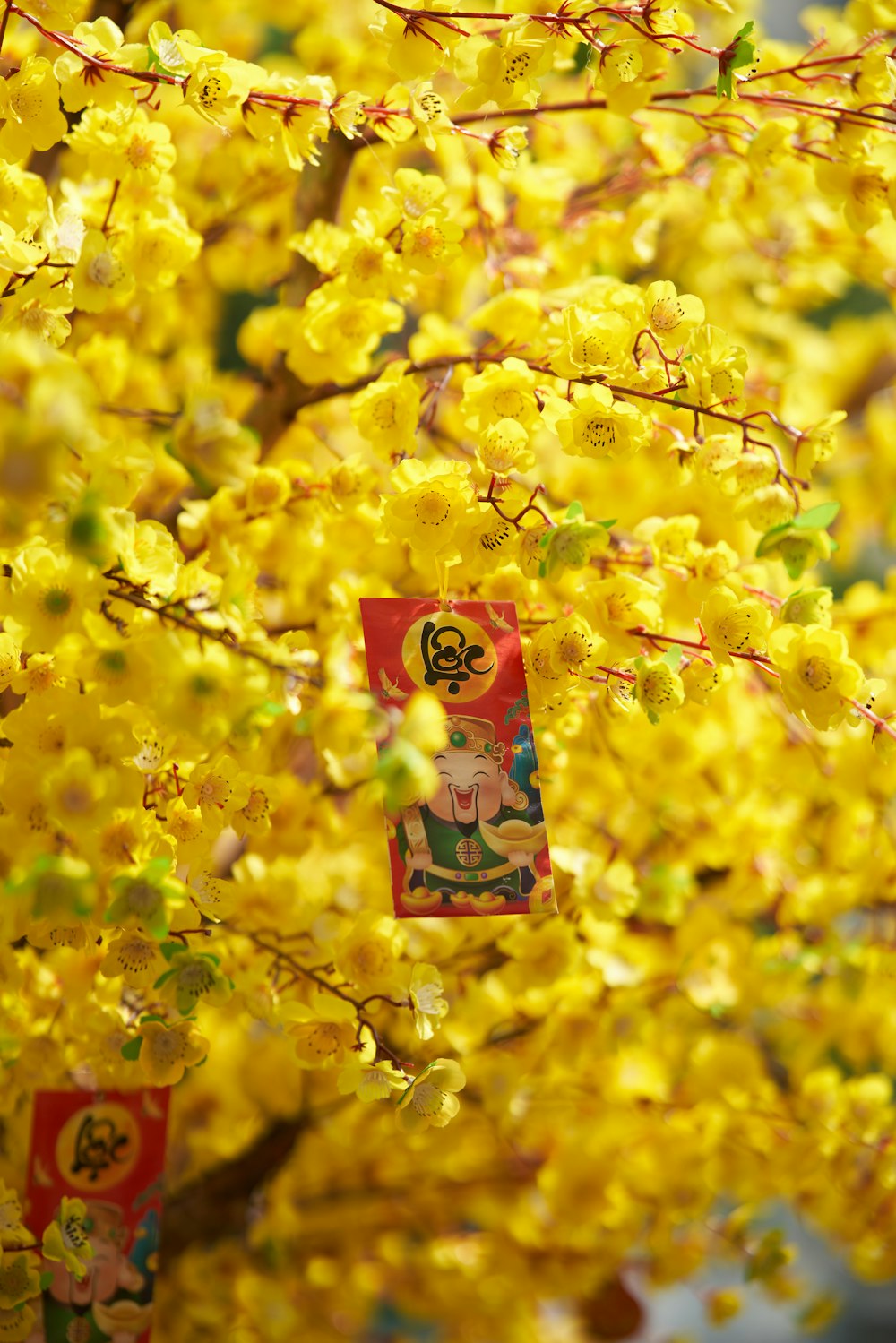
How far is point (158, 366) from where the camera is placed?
134cm

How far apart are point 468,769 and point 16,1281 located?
0.45 m

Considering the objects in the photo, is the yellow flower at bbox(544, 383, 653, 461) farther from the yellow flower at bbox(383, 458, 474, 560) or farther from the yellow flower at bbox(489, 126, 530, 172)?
the yellow flower at bbox(489, 126, 530, 172)

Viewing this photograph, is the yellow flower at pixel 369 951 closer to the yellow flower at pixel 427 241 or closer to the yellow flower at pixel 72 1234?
the yellow flower at pixel 72 1234

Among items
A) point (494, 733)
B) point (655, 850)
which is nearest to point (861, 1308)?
point (655, 850)

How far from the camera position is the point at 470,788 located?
2.30ft

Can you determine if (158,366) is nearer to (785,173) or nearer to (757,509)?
(785,173)

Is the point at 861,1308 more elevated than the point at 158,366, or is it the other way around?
the point at 158,366

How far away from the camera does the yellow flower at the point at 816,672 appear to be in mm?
688

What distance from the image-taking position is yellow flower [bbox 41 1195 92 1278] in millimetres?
701

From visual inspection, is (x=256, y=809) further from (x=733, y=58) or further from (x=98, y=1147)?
(x=733, y=58)

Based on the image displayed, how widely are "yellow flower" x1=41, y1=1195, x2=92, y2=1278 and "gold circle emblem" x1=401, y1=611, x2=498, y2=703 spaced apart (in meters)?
0.44

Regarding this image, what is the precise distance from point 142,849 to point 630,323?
0.48 m

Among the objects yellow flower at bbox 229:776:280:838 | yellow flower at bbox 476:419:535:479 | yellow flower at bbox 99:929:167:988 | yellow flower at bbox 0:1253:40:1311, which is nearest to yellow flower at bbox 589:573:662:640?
yellow flower at bbox 476:419:535:479

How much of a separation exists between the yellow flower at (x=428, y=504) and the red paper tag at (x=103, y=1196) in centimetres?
48
